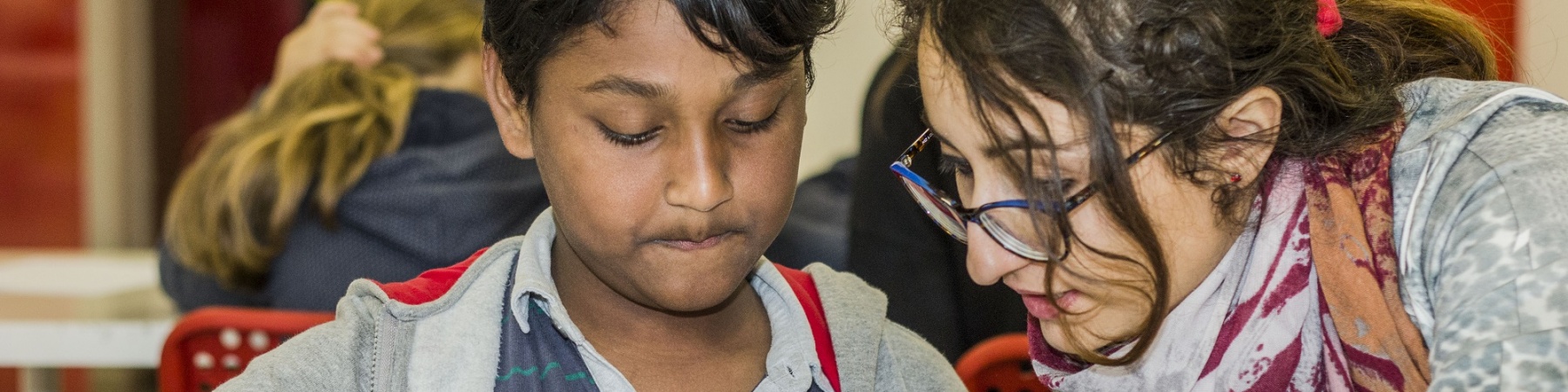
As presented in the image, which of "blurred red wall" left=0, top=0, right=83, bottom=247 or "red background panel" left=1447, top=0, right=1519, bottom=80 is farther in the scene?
"blurred red wall" left=0, top=0, right=83, bottom=247

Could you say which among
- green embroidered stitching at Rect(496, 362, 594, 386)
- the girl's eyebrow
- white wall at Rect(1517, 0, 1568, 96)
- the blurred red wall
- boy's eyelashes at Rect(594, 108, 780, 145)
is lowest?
the blurred red wall

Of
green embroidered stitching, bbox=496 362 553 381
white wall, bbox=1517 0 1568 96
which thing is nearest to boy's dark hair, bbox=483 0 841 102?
green embroidered stitching, bbox=496 362 553 381

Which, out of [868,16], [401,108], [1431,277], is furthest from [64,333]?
[1431,277]

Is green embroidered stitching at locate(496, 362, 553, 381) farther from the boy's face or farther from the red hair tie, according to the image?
the red hair tie

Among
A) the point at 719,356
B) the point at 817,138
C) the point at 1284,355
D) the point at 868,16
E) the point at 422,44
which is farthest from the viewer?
the point at 817,138

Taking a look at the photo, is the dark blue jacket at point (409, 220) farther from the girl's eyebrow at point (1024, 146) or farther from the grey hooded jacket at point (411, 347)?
the girl's eyebrow at point (1024, 146)

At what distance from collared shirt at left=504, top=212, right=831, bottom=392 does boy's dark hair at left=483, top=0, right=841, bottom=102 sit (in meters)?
0.18

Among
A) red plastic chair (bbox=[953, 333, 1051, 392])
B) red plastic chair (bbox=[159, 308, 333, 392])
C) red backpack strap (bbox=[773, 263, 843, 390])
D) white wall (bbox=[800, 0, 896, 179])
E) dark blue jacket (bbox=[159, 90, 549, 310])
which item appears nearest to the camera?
red backpack strap (bbox=[773, 263, 843, 390])

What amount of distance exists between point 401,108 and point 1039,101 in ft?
5.35

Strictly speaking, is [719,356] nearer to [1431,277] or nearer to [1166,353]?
[1166,353]

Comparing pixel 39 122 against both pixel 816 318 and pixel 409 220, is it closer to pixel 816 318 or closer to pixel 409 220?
→ pixel 409 220

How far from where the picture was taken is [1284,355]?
1.19 meters

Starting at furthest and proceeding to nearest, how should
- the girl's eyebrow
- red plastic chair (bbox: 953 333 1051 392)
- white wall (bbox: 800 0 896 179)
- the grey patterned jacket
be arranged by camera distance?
white wall (bbox: 800 0 896 179) < red plastic chair (bbox: 953 333 1051 392) < the girl's eyebrow < the grey patterned jacket

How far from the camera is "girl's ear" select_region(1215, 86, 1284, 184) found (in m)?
1.09
